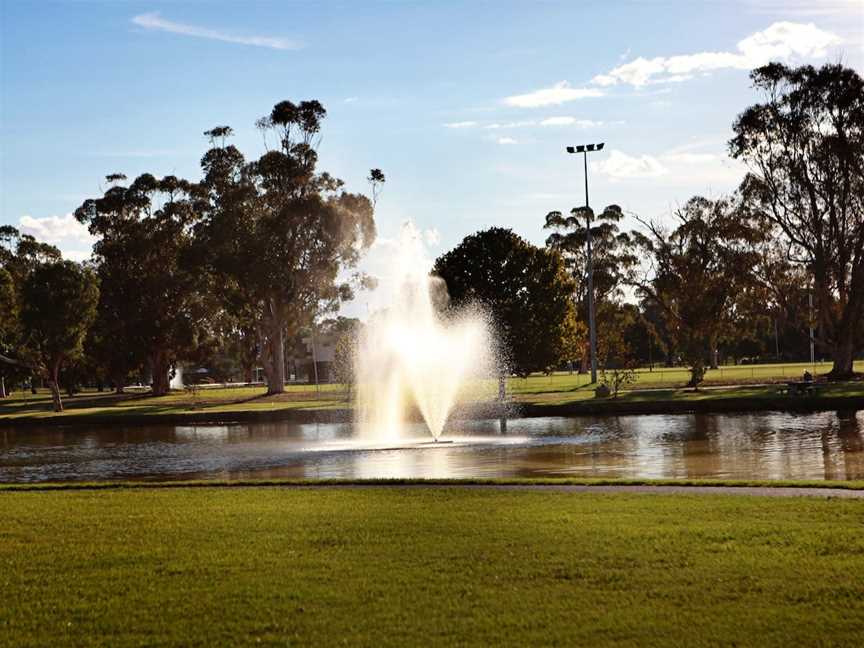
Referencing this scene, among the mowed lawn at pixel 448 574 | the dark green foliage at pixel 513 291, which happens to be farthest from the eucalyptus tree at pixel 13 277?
the mowed lawn at pixel 448 574

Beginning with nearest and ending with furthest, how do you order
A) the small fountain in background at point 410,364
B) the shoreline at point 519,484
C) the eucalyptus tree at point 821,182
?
the shoreline at point 519,484 < the small fountain in background at point 410,364 < the eucalyptus tree at point 821,182

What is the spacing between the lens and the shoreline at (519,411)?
130 ft

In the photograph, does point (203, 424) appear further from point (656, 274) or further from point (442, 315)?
point (656, 274)

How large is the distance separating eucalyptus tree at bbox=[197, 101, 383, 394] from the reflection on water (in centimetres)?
2815

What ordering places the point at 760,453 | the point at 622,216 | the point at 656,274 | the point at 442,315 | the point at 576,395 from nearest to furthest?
the point at 760,453 → the point at 576,395 → the point at 442,315 → the point at 656,274 → the point at 622,216

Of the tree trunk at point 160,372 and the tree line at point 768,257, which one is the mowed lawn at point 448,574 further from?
the tree trunk at point 160,372

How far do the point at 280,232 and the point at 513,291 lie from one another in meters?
17.8

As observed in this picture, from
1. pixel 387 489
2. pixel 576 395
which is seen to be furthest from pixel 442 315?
pixel 387 489

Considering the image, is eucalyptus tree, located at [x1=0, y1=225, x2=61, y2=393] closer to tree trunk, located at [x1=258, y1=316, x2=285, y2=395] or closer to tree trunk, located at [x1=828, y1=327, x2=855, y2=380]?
tree trunk, located at [x1=258, y1=316, x2=285, y2=395]

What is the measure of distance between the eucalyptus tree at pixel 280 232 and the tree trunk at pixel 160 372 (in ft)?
35.8

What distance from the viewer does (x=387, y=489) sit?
16.7 metres

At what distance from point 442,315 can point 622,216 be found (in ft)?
155

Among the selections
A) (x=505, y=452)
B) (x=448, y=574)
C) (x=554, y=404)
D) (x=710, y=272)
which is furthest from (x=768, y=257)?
(x=448, y=574)

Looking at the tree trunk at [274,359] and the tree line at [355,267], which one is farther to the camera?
the tree trunk at [274,359]
